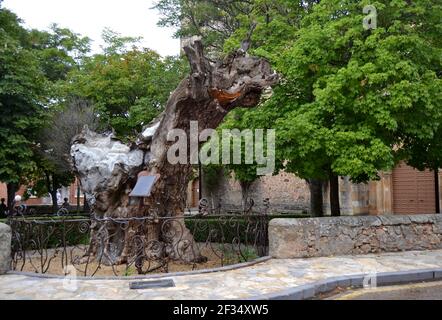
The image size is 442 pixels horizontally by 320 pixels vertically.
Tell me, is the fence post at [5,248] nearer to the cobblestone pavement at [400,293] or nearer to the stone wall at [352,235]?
the stone wall at [352,235]

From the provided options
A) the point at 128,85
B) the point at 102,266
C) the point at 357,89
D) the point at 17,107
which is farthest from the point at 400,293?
the point at 17,107

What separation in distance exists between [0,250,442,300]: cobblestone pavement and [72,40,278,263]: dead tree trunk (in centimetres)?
203

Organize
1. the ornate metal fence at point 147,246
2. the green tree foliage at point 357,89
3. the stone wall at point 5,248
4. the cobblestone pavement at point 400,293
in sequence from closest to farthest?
the cobblestone pavement at point 400,293 → the stone wall at point 5,248 → the ornate metal fence at point 147,246 → the green tree foliage at point 357,89

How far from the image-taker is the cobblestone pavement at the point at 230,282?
6.11m

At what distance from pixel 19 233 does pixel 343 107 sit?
7.67 meters

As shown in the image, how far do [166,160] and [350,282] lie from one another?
4.62m

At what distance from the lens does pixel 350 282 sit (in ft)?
23.4

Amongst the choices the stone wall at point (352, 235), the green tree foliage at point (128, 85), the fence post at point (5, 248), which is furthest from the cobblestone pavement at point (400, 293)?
the green tree foliage at point (128, 85)

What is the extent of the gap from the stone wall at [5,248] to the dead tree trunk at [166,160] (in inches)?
70.8

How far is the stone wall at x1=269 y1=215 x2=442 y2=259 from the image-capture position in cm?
899

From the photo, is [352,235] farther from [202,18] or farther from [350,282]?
[202,18]

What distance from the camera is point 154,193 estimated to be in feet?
30.9
